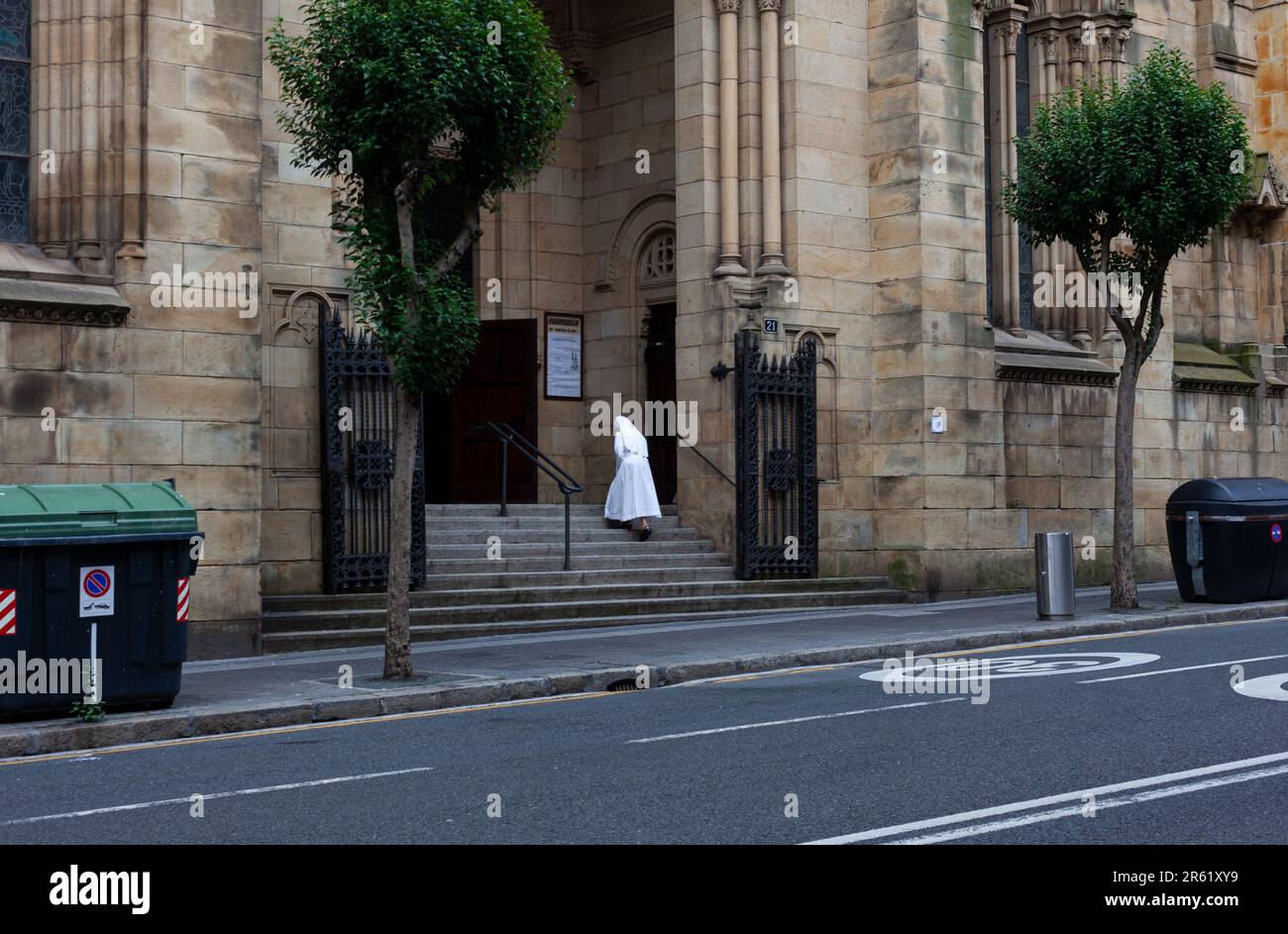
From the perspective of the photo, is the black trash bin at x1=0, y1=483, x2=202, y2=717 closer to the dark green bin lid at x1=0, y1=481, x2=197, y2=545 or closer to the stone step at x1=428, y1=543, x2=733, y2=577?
the dark green bin lid at x1=0, y1=481, x2=197, y2=545

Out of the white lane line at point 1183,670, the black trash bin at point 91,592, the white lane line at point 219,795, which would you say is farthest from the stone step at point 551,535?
the white lane line at point 219,795

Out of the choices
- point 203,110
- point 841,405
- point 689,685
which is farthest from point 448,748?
point 841,405

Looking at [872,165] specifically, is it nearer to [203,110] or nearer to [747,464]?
[747,464]

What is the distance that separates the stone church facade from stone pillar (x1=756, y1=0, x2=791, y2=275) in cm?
4

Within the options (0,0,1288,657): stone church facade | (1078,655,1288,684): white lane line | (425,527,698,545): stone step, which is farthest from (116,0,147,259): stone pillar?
(1078,655,1288,684): white lane line

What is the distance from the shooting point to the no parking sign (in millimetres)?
11305

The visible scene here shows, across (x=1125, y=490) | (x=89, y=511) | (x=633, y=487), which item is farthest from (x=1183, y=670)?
(x=633, y=487)

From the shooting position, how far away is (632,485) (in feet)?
67.5

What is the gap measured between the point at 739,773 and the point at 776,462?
40.0ft

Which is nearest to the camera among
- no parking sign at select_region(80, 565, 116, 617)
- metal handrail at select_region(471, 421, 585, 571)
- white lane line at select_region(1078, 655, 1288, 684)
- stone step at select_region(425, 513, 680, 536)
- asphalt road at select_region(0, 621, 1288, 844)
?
asphalt road at select_region(0, 621, 1288, 844)

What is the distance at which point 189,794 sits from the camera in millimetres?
8570

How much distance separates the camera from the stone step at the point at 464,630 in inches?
628

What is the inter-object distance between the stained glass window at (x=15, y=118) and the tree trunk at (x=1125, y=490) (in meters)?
12.4

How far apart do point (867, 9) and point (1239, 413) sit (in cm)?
948
